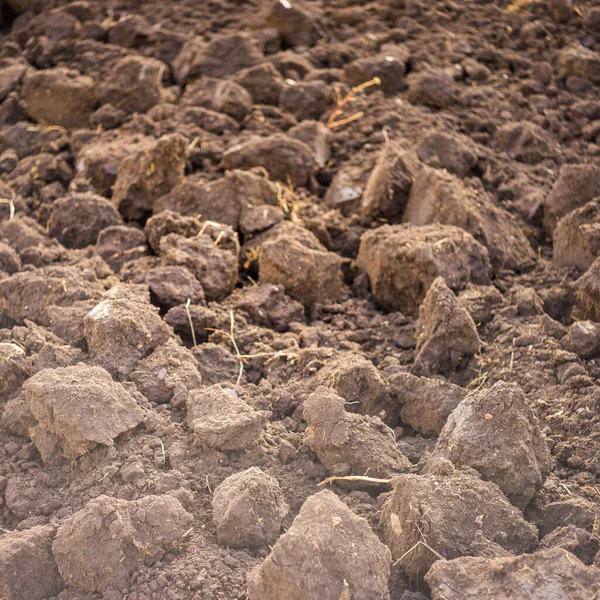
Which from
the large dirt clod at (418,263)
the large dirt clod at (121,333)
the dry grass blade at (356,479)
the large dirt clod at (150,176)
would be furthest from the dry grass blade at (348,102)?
the dry grass blade at (356,479)

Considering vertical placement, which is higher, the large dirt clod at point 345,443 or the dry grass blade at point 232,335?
the large dirt clod at point 345,443

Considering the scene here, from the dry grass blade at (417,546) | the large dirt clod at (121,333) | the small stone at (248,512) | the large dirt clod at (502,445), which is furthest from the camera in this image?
the large dirt clod at (121,333)

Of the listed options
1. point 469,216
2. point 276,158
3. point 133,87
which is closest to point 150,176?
point 276,158

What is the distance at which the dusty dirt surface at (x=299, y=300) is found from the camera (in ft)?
6.51

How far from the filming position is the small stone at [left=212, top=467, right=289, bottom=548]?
6.66ft

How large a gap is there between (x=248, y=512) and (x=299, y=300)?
1.39 metres

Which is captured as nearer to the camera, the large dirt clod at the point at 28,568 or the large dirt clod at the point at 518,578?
the large dirt clod at the point at 518,578

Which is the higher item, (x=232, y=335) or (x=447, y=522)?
(x=447, y=522)

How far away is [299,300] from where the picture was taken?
Answer: 10.8 ft

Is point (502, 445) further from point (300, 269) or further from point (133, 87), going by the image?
point (133, 87)

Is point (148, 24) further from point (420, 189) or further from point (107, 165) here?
point (420, 189)

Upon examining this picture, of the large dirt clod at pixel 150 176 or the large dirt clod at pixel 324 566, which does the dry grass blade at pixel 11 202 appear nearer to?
the large dirt clod at pixel 150 176

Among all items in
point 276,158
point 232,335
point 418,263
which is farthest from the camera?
point 276,158

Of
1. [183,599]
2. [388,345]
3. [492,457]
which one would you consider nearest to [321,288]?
[388,345]
